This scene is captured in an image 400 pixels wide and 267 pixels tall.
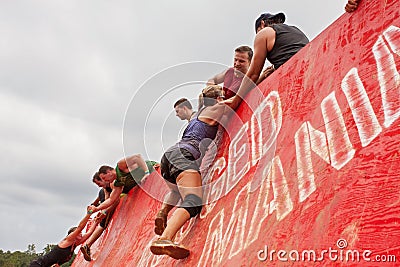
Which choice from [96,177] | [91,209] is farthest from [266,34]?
[91,209]

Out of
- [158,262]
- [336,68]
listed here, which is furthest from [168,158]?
[336,68]

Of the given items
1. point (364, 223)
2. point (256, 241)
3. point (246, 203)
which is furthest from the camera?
point (246, 203)

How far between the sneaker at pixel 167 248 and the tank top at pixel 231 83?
1.46m

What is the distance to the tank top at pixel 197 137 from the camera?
3.61 meters

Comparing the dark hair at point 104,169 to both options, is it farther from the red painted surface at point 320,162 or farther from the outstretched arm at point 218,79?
the red painted surface at point 320,162

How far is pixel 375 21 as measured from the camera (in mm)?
2164

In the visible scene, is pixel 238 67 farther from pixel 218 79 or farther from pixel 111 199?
pixel 111 199

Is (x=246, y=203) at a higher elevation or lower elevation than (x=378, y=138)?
higher

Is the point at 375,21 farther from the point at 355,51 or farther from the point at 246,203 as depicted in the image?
the point at 246,203

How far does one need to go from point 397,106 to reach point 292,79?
110 centimetres

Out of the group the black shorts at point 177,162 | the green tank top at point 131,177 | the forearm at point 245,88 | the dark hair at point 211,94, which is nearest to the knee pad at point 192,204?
the black shorts at point 177,162

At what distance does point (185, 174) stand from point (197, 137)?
0.36 m

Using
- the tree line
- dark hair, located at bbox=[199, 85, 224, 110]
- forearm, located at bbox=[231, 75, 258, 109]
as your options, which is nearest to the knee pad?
forearm, located at bbox=[231, 75, 258, 109]

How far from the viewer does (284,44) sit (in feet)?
11.1
